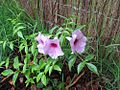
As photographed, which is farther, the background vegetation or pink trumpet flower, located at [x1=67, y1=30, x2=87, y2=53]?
the background vegetation

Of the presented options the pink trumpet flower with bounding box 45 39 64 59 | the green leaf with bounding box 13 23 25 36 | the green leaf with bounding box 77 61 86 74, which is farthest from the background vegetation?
the pink trumpet flower with bounding box 45 39 64 59

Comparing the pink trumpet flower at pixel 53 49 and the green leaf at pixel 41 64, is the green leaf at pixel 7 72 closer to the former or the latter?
the green leaf at pixel 41 64

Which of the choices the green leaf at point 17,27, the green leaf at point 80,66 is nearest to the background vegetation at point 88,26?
the green leaf at point 17,27

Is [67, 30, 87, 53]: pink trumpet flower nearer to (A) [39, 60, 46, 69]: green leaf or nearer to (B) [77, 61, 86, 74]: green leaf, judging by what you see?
(B) [77, 61, 86, 74]: green leaf

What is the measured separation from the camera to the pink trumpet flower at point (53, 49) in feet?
6.25

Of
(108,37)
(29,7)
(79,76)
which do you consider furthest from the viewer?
(29,7)

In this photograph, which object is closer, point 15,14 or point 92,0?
point 92,0

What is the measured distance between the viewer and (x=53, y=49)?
1.92 meters

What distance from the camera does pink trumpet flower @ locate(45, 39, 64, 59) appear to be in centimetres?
190

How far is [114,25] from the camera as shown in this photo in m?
2.17

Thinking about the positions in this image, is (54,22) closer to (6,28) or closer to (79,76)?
(6,28)

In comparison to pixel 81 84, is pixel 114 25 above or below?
above

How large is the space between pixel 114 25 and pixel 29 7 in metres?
0.79

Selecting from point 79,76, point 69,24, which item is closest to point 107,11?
point 69,24
